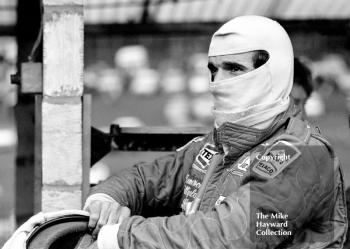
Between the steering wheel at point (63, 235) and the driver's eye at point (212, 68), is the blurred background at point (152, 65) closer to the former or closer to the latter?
the driver's eye at point (212, 68)

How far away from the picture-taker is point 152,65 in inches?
246

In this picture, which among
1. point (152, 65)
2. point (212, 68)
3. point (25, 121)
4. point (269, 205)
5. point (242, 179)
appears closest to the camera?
point (269, 205)

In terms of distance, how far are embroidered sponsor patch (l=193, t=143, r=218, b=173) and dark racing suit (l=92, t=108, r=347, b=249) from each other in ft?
0.45

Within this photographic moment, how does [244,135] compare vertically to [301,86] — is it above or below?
above

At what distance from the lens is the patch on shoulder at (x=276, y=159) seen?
6.88 ft

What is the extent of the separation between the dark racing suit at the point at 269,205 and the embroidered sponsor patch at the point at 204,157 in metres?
0.14

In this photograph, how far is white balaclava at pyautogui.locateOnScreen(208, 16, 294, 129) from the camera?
238cm

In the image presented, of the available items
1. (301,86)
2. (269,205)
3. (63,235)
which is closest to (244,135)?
(269,205)

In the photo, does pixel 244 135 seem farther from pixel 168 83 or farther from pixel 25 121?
pixel 168 83

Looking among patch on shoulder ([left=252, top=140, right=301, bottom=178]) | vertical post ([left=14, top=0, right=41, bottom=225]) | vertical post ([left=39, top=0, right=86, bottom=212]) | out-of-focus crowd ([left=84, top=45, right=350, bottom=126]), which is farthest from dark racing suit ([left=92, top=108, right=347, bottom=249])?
out-of-focus crowd ([left=84, top=45, right=350, bottom=126])

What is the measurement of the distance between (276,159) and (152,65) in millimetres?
4210

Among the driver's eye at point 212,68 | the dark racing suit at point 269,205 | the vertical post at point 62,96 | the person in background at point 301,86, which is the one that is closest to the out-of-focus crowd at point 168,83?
the person in background at point 301,86

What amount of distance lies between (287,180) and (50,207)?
5.34 feet

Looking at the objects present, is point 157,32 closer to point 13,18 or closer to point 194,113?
point 194,113
